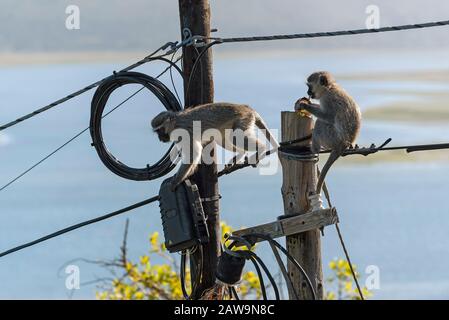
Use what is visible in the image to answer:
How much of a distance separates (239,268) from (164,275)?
477 centimetres

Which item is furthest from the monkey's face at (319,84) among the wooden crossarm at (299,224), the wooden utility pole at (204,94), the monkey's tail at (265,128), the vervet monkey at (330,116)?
the wooden crossarm at (299,224)

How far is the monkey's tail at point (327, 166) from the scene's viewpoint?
9203 mm

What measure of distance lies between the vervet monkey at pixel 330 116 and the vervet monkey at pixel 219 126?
529mm

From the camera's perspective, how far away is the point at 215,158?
1015 cm

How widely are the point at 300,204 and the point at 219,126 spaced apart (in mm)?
1514

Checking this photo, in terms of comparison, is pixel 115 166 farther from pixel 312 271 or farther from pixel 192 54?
pixel 312 271

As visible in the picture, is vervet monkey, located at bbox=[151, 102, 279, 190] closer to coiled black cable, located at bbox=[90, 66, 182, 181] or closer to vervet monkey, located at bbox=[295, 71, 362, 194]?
coiled black cable, located at bbox=[90, 66, 182, 181]

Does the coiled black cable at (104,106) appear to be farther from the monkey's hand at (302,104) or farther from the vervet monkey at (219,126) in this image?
the monkey's hand at (302,104)

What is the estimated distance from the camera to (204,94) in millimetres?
10062

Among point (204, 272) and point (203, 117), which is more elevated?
point (203, 117)

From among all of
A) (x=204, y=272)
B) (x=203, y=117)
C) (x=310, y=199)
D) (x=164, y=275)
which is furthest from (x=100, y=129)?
(x=164, y=275)

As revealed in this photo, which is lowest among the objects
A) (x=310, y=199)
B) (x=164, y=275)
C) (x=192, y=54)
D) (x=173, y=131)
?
(x=164, y=275)

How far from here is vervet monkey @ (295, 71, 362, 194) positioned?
9.65 metres
